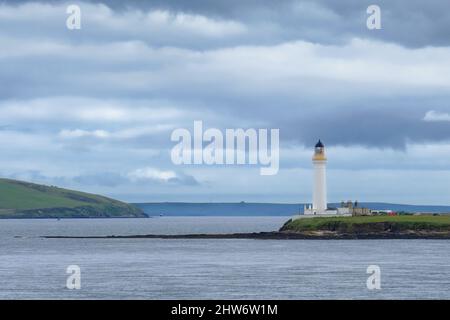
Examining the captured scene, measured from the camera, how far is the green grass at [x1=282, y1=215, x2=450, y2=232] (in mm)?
149875

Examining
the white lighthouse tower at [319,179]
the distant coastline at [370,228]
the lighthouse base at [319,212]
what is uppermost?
the white lighthouse tower at [319,179]

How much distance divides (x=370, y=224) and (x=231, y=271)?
2690 inches

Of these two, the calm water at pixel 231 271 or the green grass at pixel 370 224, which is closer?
the calm water at pixel 231 271

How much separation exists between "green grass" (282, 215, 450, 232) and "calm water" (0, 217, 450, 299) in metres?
11.1

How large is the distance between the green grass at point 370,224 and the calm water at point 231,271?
11.1 m

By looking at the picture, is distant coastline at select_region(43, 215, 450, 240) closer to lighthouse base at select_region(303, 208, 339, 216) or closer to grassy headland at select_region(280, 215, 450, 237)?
grassy headland at select_region(280, 215, 450, 237)

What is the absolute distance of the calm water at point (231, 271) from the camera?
6831 cm

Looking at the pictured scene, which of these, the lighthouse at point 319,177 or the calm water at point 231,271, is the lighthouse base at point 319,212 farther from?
the calm water at point 231,271

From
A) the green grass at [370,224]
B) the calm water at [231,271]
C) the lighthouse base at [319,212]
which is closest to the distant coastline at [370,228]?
the green grass at [370,224]

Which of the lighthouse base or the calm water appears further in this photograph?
the lighthouse base

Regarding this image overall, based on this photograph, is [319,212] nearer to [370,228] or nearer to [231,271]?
[370,228]

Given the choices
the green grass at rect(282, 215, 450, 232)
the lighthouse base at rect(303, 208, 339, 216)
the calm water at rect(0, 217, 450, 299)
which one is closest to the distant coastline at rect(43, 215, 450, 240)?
the green grass at rect(282, 215, 450, 232)
